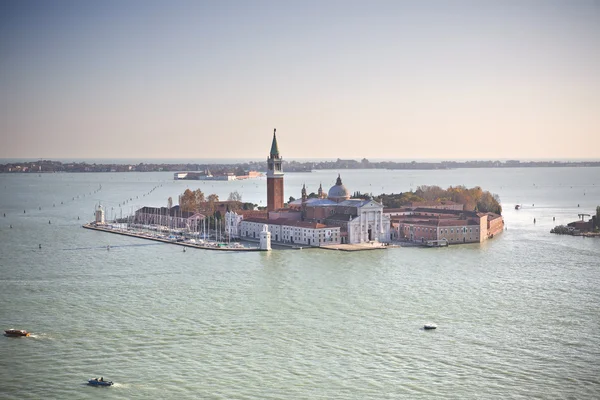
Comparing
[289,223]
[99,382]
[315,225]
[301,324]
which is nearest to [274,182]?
[289,223]

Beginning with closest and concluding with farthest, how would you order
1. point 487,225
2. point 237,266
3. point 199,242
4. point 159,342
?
point 159,342 → point 237,266 → point 199,242 → point 487,225

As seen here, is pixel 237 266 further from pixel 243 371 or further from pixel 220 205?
pixel 220 205

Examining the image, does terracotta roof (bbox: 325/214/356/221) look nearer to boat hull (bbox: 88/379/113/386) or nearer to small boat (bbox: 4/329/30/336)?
small boat (bbox: 4/329/30/336)

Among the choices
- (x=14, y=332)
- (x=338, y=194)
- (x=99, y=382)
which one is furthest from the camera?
(x=338, y=194)

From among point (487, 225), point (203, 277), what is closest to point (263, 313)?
point (203, 277)

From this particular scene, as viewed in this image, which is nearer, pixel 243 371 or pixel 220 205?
pixel 243 371

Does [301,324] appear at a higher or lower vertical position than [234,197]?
lower

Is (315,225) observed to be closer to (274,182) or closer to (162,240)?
(162,240)

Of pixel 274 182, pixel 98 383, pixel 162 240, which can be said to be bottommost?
pixel 98 383
